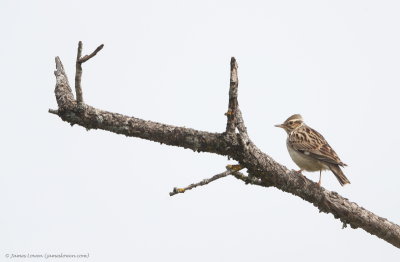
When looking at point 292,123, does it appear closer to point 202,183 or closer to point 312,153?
point 312,153

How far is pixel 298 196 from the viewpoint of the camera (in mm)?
6863

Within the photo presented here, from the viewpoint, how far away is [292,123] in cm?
1284

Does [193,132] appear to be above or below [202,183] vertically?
above

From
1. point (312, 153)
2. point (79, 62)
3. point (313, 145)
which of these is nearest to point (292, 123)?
point (313, 145)

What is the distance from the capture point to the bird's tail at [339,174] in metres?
10.1

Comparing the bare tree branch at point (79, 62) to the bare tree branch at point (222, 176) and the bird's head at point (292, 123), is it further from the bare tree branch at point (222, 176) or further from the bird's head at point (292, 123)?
the bird's head at point (292, 123)

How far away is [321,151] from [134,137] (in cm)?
587

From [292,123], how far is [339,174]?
2.74m

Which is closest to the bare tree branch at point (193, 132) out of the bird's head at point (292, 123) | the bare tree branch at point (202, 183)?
the bare tree branch at point (202, 183)

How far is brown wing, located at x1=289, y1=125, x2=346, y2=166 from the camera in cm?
1059

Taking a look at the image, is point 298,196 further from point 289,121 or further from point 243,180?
point 289,121

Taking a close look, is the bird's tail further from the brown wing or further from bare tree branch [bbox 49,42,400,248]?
bare tree branch [bbox 49,42,400,248]

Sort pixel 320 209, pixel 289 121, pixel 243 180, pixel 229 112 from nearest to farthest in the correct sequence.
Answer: pixel 229 112 → pixel 243 180 → pixel 320 209 → pixel 289 121

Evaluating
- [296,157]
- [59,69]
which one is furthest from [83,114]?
[296,157]
